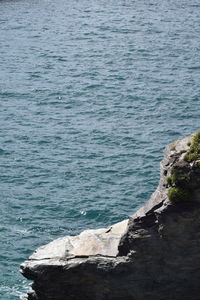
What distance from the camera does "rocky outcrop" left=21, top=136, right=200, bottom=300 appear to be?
211 ft

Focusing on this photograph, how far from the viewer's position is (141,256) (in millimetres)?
66875

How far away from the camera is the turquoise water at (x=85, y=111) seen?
10275 cm

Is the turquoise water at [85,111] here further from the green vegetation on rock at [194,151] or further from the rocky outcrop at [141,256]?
the green vegetation on rock at [194,151]

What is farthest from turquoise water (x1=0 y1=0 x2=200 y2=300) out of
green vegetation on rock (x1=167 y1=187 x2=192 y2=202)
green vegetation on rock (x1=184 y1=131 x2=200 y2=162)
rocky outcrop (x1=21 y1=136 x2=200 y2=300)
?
green vegetation on rock (x1=184 y1=131 x2=200 y2=162)

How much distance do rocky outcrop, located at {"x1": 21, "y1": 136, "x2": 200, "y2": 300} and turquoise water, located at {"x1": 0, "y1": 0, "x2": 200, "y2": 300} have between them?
51.3 ft

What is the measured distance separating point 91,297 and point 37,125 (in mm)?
62474

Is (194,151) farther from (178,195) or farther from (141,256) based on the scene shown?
(141,256)

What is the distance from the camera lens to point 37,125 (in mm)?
130125

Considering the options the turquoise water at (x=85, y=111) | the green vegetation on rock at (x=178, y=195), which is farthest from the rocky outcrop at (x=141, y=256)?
the turquoise water at (x=85, y=111)

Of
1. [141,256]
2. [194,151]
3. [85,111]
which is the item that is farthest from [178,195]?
[85,111]

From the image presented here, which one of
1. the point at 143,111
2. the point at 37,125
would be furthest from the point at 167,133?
the point at 37,125

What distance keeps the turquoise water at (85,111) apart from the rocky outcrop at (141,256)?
15.6 meters

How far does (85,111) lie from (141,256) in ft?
232

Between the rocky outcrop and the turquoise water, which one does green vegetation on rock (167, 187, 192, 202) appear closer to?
the rocky outcrop
